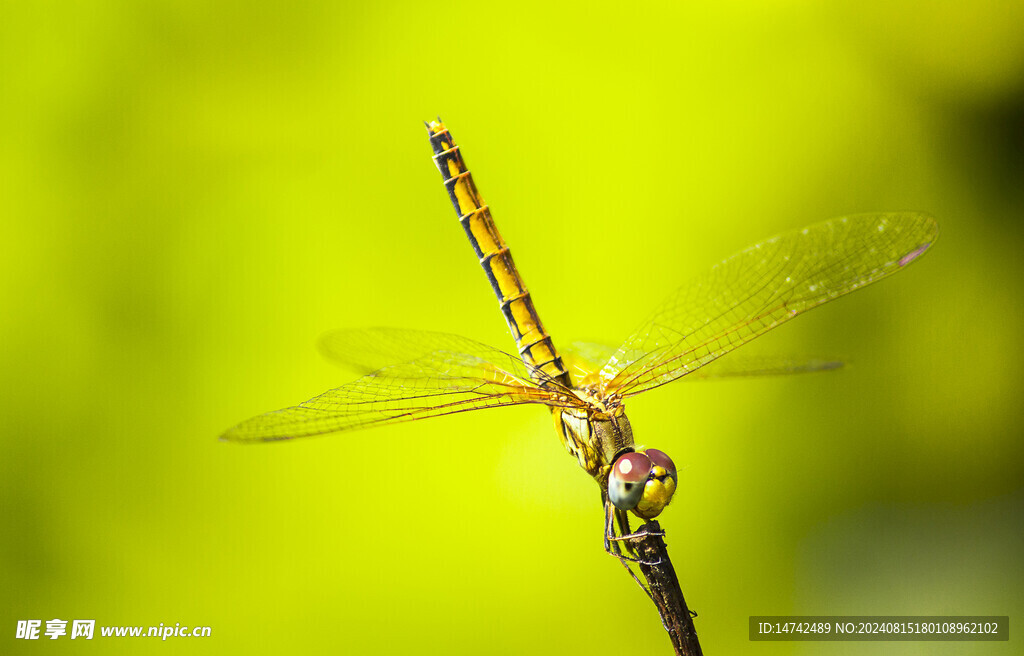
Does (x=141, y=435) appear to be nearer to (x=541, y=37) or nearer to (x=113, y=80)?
(x=113, y=80)

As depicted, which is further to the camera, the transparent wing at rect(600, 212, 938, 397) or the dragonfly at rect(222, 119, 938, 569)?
the transparent wing at rect(600, 212, 938, 397)

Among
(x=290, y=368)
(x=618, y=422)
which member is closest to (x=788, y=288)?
(x=618, y=422)

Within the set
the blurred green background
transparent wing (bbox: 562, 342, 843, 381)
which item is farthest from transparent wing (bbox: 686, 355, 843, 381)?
the blurred green background

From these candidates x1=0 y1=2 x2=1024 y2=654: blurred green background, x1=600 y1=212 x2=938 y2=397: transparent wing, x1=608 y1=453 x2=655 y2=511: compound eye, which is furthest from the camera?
x1=0 y1=2 x2=1024 y2=654: blurred green background

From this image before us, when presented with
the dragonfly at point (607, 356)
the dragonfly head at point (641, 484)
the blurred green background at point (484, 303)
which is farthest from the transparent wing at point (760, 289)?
the blurred green background at point (484, 303)

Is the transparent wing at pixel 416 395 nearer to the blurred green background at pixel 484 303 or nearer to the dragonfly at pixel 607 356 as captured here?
the dragonfly at pixel 607 356

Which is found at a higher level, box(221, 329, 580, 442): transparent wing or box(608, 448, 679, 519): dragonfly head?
box(221, 329, 580, 442): transparent wing

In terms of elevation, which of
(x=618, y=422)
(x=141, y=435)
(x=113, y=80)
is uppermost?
(x=113, y=80)

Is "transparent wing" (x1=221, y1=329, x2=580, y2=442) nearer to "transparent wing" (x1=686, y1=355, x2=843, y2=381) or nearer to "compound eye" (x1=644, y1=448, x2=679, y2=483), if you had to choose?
"compound eye" (x1=644, y1=448, x2=679, y2=483)

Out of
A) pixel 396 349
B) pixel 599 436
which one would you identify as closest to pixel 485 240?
pixel 396 349
